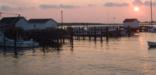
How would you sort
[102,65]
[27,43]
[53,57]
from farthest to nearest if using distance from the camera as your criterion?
[27,43], [53,57], [102,65]

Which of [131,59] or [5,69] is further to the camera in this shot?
[131,59]

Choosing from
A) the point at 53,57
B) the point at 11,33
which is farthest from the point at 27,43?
the point at 53,57

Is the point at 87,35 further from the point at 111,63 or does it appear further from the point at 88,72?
the point at 88,72

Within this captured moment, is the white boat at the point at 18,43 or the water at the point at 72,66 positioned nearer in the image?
the water at the point at 72,66

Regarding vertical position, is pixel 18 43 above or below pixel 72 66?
above

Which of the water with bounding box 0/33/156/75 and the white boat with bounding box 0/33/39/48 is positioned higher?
the white boat with bounding box 0/33/39/48

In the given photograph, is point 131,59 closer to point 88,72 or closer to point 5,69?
point 88,72

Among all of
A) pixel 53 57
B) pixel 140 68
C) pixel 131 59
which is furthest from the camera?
pixel 53 57

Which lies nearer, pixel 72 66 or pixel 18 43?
pixel 72 66

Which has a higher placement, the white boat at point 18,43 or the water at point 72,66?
the white boat at point 18,43

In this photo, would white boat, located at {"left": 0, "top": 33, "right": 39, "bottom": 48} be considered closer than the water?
No

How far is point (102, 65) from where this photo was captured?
43.5 m

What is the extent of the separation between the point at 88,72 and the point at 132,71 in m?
4.00

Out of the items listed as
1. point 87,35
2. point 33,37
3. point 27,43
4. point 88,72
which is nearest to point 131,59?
point 88,72
